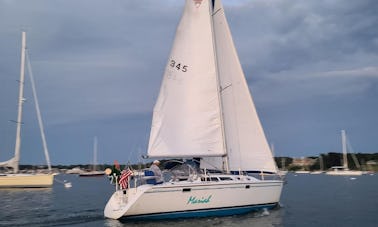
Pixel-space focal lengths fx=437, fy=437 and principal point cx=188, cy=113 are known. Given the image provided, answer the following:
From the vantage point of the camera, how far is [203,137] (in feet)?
73.7

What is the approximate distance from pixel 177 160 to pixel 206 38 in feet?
21.6

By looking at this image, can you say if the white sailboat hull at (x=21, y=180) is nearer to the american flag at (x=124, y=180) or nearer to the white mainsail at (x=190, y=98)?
the white mainsail at (x=190, y=98)

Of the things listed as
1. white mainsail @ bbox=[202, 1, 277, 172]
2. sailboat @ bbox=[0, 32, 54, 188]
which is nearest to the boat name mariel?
white mainsail @ bbox=[202, 1, 277, 172]

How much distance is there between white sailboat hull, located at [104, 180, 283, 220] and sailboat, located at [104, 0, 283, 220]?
0.15 feet

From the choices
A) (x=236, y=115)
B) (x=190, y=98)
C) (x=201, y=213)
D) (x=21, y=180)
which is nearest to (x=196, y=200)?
(x=201, y=213)

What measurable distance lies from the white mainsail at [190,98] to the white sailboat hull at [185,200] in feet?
7.38

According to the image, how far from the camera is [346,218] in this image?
938 inches

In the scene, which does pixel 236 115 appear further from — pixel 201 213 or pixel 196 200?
pixel 201 213

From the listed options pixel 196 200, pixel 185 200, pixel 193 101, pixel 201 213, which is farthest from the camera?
pixel 193 101

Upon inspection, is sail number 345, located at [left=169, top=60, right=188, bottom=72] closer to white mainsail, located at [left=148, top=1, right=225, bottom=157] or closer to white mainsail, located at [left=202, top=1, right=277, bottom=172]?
white mainsail, located at [left=148, top=1, right=225, bottom=157]

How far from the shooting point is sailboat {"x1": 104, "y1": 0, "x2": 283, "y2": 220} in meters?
20.5

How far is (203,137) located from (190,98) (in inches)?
84.3

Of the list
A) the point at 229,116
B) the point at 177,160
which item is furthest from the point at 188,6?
the point at 177,160

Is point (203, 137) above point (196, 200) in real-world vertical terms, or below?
above
